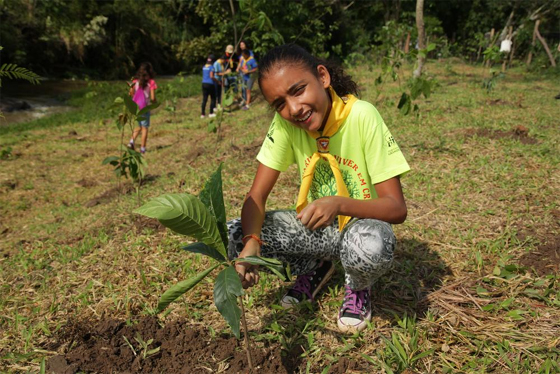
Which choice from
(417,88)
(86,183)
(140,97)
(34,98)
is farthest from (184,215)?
(34,98)

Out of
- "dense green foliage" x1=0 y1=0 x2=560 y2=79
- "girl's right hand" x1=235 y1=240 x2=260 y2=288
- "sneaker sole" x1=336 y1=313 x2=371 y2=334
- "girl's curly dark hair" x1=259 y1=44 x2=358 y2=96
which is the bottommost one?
"sneaker sole" x1=336 y1=313 x2=371 y2=334

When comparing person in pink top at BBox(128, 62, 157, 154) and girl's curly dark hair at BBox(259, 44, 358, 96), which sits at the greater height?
girl's curly dark hair at BBox(259, 44, 358, 96)

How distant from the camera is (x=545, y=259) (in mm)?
1990

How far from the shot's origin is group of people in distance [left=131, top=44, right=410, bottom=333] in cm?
144

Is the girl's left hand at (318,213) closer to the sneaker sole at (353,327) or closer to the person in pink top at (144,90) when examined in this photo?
the sneaker sole at (353,327)

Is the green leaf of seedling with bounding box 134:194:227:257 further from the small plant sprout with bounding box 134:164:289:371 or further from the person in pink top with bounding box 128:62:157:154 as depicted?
the person in pink top with bounding box 128:62:157:154

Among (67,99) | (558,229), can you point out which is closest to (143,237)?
(558,229)

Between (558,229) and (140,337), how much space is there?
229cm

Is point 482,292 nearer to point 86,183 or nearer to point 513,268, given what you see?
point 513,268

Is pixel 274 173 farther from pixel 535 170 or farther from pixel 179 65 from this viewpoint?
pixel 179 65

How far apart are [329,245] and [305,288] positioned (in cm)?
28

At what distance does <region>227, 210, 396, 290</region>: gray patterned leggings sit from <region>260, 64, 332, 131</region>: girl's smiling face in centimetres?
43

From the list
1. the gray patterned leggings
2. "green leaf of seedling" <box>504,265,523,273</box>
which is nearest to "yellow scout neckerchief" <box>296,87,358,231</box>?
the gray patterned leggings

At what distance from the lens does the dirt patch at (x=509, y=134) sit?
13.0 ft
